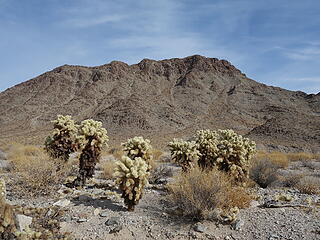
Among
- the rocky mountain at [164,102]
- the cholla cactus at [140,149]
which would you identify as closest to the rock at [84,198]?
the cholla cactus at [140,149]

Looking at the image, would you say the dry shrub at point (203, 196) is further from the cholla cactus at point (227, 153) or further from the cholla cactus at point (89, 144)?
the cholla cactus at point (89, 144)

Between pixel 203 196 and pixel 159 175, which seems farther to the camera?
pixel 159 175

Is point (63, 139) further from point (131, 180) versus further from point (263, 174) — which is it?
point (263, 174)

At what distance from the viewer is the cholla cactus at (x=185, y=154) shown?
1070 cm

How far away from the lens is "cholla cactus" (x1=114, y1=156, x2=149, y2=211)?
7859mm

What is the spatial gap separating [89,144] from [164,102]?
52408mm

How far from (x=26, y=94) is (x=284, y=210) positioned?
7003 cm

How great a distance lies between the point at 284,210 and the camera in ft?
26.4

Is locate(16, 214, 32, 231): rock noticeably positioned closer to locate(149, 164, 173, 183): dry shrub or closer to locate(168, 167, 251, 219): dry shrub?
locate(168, 167, 251, 219): dry shrub

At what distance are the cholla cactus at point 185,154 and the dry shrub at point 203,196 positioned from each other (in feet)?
7.87

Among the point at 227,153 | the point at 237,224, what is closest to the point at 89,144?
the point at 227,153

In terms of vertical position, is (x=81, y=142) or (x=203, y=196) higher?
A: (x=81, y=142)

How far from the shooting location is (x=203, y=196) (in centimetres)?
758

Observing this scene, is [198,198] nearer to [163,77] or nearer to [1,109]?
[1,109]
